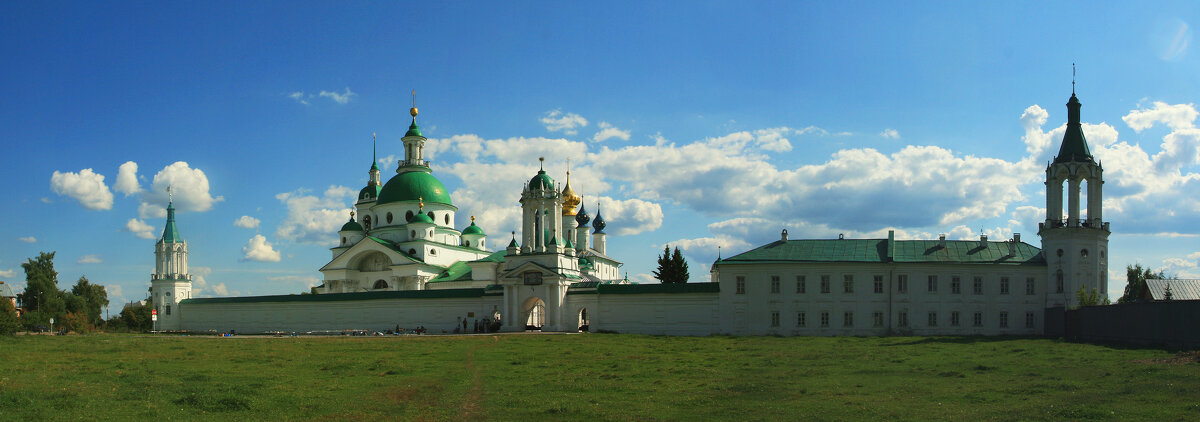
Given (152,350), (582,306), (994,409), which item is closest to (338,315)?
(582,306)

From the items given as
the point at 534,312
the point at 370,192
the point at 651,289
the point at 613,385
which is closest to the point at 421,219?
the point at 370,192

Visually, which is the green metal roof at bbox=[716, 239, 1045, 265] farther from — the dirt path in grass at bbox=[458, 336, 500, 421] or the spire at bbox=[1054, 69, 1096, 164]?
the dirt path in grass at bbox=[458, 336, 500, 421]

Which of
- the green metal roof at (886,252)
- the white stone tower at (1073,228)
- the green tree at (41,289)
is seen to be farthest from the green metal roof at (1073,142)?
the green tree at (41,289)

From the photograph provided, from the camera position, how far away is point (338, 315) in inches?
2462

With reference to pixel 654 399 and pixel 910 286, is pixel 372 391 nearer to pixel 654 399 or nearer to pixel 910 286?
pixel 654 399

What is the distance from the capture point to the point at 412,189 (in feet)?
256

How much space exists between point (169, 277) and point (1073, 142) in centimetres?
6822

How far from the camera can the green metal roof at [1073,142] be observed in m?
49.4

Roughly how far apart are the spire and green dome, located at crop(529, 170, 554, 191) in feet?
98.4

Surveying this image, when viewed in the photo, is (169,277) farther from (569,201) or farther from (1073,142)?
(1073,142)

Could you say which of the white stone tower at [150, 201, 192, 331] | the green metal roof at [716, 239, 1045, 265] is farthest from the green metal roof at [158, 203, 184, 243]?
the green metal roof at [716, 239, 1045, 265]

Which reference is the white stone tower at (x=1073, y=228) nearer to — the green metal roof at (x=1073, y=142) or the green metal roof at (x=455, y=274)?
the green metal roof at (x=1073, y=142)

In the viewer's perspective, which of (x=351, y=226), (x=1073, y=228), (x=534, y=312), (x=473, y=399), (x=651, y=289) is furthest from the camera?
(x=351, y=226)

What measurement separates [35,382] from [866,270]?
3993 cm
